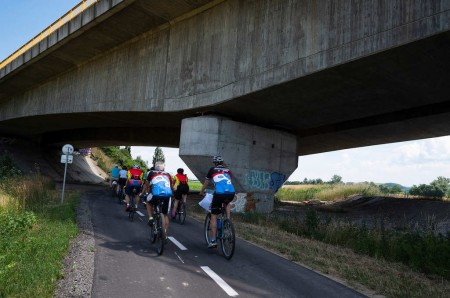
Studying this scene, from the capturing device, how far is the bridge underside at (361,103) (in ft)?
34.4

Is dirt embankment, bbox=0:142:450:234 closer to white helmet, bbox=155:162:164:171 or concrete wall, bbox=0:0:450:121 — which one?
concrete wall, bbox=0:0:450:121

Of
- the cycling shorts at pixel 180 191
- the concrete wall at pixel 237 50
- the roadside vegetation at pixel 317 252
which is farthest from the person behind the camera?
the cycling shorts at pixel 180 191

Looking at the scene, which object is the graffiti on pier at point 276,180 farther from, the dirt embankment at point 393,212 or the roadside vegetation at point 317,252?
the roadside vegetation at point 317,252

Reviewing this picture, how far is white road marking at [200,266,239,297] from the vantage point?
17.0 ft

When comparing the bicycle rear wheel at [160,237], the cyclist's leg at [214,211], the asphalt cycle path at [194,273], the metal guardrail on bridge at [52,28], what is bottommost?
the asphalt cycle path at [194,273]

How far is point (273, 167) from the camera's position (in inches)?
727

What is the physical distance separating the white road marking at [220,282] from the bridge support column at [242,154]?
9.81 metres

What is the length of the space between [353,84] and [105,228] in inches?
362

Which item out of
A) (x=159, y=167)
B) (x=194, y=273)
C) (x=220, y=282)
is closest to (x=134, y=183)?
(x=159, y=167)

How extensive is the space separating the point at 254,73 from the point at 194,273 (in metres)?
9.23

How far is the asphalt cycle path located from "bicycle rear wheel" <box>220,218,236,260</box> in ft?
0.54

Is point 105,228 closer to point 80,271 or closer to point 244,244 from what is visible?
point 244,244

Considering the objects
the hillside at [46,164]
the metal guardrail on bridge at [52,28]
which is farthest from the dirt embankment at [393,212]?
the hillside at [46,164]

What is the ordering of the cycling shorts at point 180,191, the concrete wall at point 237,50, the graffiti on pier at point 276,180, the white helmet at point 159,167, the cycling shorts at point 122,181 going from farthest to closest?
the graffiti on pier at point 276,180
the cycling shorts at point 122,181
the cycling shorts at point 180,191
the concrete wall at point 237,50
the white helmet at point 159,167
